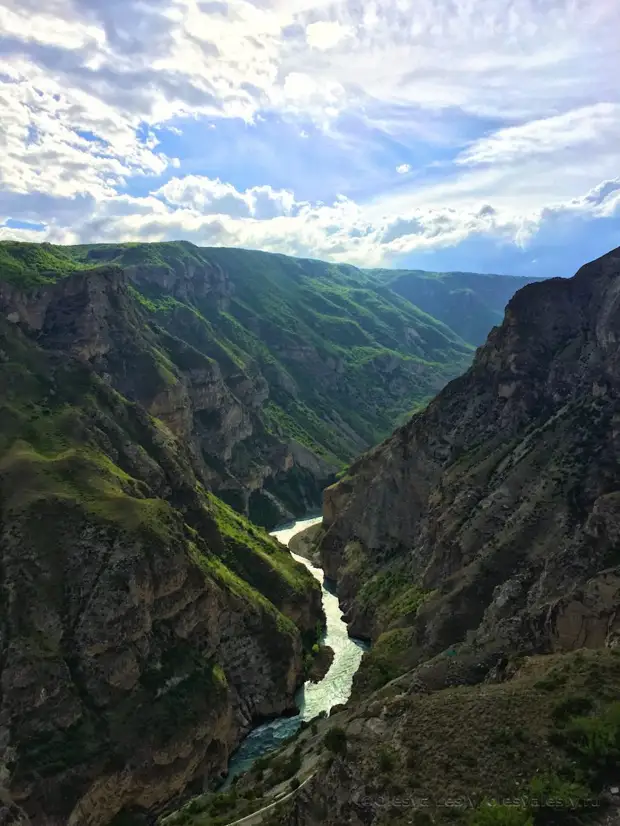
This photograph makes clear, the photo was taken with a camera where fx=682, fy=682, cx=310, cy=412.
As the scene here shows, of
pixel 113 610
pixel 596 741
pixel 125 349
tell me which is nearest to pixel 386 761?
pixel 596 741

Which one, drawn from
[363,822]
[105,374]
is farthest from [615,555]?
[105,374]

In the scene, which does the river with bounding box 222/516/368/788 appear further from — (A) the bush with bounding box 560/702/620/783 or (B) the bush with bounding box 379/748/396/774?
(A) the bush with bounding box 560/702/620/783

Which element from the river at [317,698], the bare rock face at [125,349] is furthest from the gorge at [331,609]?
the bare rock face at [125,349]

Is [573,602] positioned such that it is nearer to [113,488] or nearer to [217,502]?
[113,488]

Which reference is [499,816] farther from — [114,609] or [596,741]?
[114,609]

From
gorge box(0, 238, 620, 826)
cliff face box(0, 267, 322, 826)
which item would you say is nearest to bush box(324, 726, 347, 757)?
gorge box(0, 238, 620, 826)
